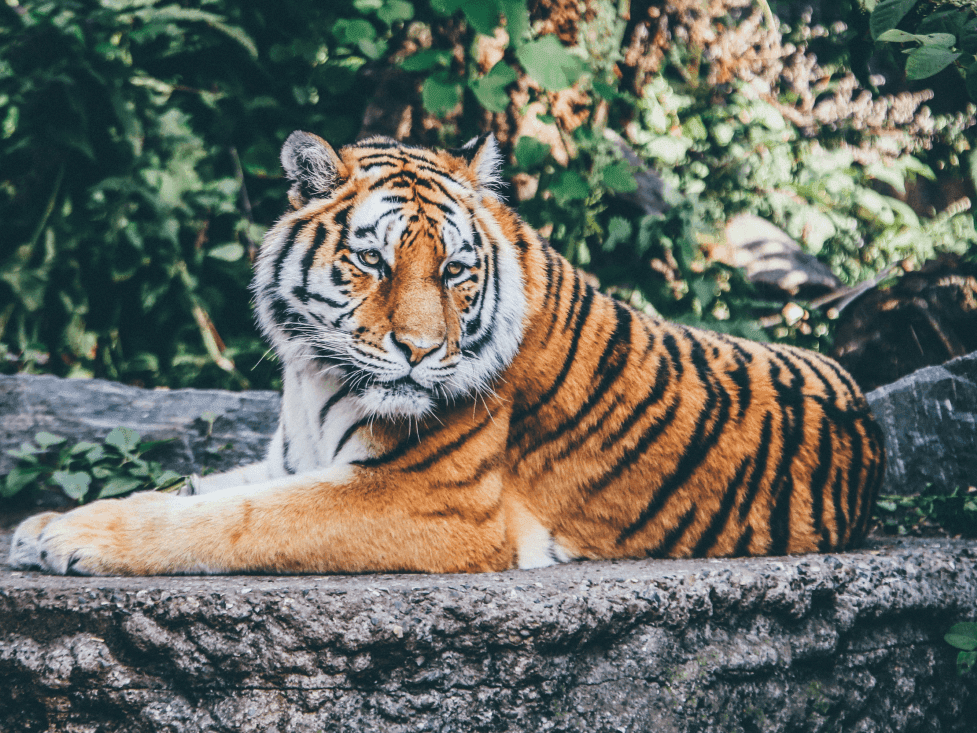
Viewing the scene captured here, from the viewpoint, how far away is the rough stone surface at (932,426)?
306cm

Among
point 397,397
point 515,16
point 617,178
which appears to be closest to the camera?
point 397,397

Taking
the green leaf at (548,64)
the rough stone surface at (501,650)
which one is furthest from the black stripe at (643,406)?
the green leaf at (548,64)

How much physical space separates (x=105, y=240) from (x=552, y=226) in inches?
91.6

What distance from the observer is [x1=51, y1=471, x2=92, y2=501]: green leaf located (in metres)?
2.83

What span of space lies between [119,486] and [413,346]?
5.64 ft

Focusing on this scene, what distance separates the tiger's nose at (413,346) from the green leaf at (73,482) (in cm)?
172

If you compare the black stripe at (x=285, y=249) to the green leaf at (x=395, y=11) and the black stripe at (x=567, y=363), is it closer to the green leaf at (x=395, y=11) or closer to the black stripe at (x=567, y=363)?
the black stripe at (x=567, y=363)

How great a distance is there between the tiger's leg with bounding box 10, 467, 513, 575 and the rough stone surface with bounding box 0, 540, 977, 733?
0.07m

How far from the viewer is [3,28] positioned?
393cm

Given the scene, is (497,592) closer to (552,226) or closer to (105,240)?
(552,226)

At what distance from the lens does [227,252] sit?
4055mm

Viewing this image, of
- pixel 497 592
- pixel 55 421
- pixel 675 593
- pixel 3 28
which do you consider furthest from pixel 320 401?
pixel 3 28

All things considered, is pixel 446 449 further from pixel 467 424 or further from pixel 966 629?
pixel 966 629

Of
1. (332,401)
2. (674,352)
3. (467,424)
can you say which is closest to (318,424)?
(332,401)
